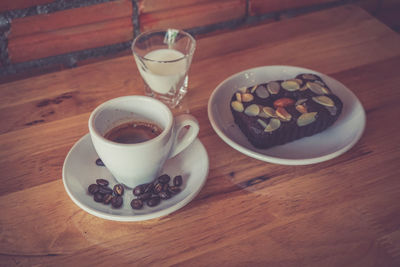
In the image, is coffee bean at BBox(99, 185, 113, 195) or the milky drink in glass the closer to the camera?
coffee bean at BBox(99, 185, 113, 195)

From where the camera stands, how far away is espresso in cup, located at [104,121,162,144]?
2.37 ft

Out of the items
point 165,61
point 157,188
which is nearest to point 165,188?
point 157,188

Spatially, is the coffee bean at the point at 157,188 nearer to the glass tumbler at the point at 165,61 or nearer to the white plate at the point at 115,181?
the white plate at the point at 115,181

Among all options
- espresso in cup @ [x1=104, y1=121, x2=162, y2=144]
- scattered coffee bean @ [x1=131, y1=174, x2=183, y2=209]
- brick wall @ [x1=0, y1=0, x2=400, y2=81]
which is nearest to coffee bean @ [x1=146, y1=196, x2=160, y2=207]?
scattered coffee bean @ [x1=131, y1=174, x2=183, y2=209]

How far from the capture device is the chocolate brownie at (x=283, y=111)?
0.79m

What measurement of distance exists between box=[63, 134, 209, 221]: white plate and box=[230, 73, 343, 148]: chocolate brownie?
12 cm

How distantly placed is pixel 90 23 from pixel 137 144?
0.88m

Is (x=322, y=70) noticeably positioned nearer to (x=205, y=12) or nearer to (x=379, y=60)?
(x=379, y=60)

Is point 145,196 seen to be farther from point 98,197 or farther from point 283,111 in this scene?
point 283,111

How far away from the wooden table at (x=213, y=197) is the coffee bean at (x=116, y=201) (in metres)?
0.04

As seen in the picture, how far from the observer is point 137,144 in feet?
2.07

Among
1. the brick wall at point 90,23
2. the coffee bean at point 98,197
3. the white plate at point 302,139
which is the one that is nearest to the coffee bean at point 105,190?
the coffee bean at point 98,197

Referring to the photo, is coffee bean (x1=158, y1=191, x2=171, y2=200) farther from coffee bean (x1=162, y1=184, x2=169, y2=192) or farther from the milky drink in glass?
the milky drink in glass

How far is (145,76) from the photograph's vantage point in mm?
922
